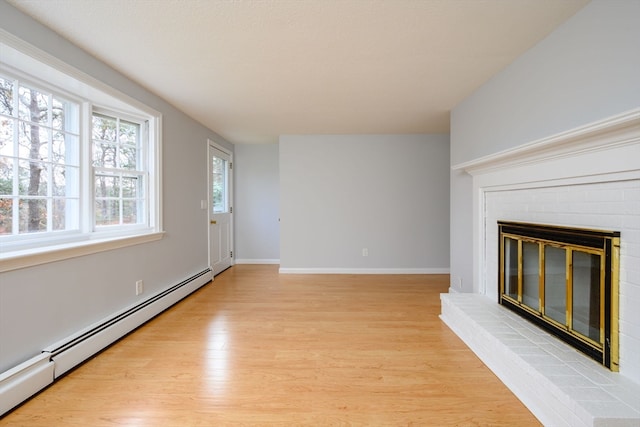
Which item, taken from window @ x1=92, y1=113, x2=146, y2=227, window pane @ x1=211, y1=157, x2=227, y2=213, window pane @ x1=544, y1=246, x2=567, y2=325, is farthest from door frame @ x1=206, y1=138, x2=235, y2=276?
window pane @ x1=544, y1=246, x2=567, y2=325

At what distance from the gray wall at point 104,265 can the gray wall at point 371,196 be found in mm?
1465

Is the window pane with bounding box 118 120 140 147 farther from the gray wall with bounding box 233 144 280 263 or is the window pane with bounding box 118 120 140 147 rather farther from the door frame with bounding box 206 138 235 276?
the gray wall with bounding box 233 144 280 263

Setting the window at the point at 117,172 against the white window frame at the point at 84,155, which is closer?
the white window frame at the point at 84,155

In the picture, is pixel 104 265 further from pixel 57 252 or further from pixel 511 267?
pixel 511 267

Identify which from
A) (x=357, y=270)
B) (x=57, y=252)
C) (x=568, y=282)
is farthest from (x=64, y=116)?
(x=357, y=270)

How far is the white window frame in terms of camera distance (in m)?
1.73

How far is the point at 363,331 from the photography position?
2.61m

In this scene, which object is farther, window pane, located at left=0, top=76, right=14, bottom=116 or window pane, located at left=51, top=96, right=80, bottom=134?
window pane, located at left=51, top=96, right=80, bottom=134

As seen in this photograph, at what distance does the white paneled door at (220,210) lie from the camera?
4578 millimetres

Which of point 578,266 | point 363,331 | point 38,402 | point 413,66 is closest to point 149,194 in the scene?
point 38,402

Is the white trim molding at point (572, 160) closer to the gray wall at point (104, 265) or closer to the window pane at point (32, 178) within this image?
the gray wall at point (104, 265)

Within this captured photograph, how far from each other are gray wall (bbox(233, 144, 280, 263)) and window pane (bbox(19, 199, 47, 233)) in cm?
354

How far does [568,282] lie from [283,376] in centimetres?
192

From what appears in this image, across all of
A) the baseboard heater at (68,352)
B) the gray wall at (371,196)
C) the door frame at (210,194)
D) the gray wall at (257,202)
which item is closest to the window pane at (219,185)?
the door frame at (210,194)
